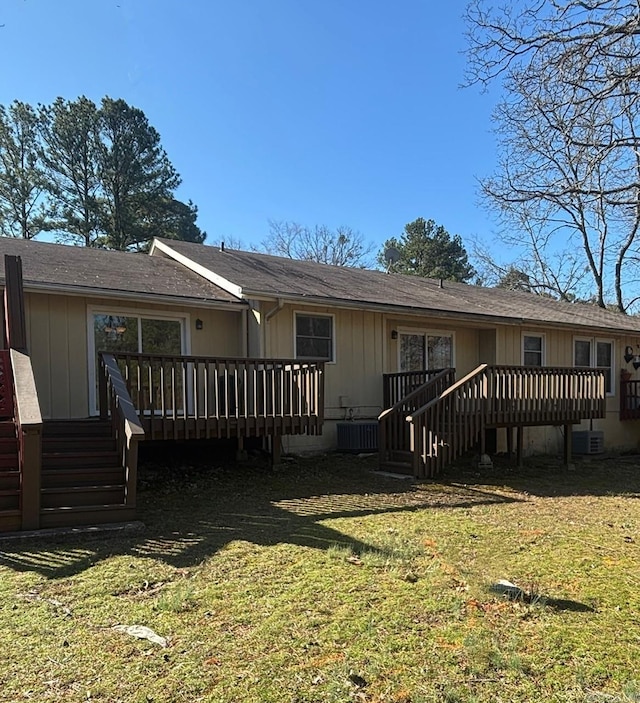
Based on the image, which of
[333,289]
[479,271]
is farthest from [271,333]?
[479,271]

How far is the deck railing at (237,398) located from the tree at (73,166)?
2154cm

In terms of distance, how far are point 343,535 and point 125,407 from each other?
287 cm

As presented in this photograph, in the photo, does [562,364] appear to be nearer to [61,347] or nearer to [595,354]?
[595,354]

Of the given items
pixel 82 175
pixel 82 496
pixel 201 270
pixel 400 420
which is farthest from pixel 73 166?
pixel 82 496

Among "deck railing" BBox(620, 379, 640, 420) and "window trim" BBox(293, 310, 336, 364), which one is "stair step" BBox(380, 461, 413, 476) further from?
"deck railing" BBox(620, 379, 640, 420)

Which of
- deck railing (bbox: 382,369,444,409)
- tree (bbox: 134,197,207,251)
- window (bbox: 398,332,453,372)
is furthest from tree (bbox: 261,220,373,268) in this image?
deck railing (bbox: 382,369,444,409)

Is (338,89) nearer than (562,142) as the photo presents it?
No

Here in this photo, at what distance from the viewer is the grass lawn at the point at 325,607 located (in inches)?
112

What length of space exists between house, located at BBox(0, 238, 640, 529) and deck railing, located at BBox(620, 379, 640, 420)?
107 inches

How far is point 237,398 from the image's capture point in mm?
8328

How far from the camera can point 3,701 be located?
262 centimetres

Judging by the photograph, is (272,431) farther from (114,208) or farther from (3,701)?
(114,208)

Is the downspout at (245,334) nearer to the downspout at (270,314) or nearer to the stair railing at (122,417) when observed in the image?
the downspout at (270,314)

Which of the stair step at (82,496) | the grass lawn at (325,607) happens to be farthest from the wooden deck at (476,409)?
the stair step at (82,496)
